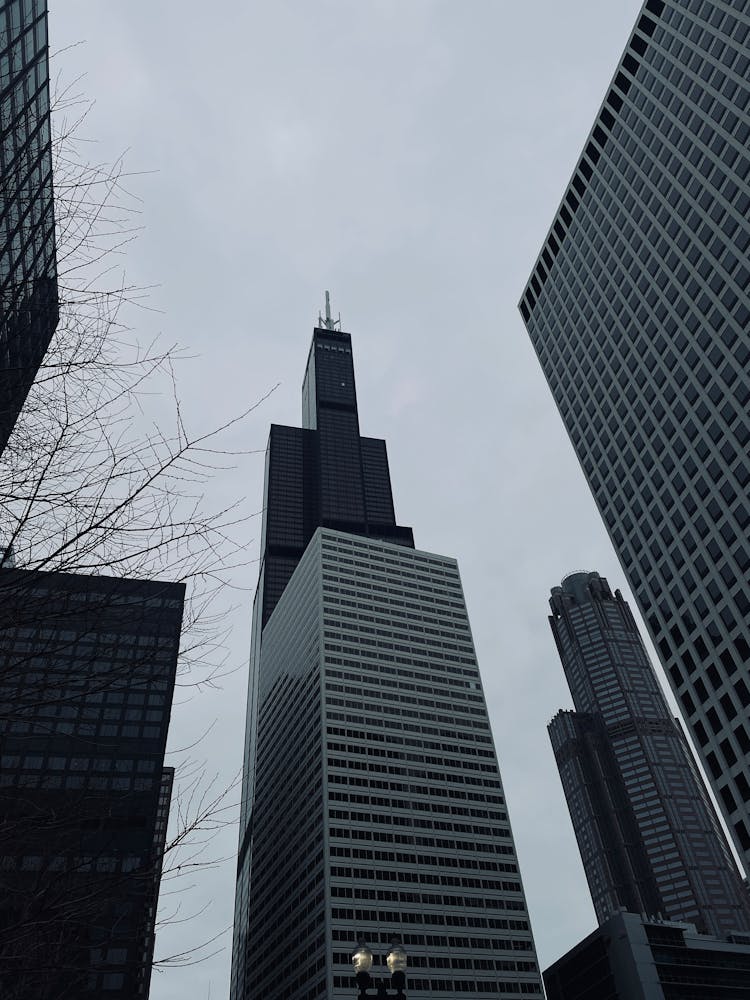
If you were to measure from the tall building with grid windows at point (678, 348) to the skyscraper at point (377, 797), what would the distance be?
60.8m

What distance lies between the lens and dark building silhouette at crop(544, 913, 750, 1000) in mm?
109625

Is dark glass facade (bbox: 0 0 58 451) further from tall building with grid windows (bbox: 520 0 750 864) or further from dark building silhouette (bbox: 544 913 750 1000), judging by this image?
dark building silhouette (bbox: 544 913 750 1000)

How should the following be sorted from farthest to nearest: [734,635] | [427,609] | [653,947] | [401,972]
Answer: [427,609] < [653,947] < [734,635] < [401,972]

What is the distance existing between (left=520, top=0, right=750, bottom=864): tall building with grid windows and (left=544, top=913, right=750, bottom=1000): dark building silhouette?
6198 cm

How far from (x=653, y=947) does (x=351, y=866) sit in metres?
47.5

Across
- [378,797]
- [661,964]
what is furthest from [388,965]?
[661,964]

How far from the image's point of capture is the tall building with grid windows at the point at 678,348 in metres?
68.8

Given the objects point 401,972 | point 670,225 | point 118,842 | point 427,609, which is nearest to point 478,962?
point 118,842

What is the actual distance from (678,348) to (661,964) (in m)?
91.9

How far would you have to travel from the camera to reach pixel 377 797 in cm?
12862

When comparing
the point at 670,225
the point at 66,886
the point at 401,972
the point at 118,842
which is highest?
the point at 670,225

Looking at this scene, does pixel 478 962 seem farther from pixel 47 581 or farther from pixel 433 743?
pixel 47 581

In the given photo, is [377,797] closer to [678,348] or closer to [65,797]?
[678,348]

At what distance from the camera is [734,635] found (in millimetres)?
66062
